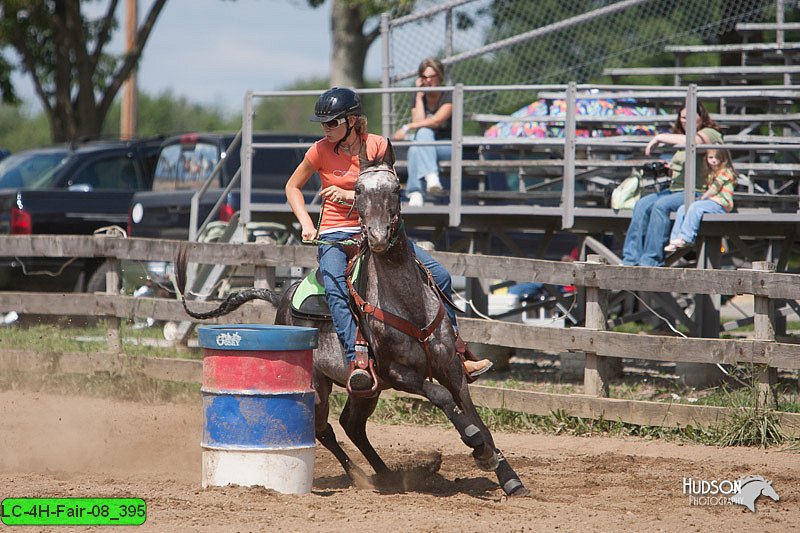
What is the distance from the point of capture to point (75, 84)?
91.0 ft

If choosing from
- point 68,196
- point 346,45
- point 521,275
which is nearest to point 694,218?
point 521,275

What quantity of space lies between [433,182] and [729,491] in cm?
569

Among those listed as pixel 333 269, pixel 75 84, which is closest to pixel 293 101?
pixel 75 84

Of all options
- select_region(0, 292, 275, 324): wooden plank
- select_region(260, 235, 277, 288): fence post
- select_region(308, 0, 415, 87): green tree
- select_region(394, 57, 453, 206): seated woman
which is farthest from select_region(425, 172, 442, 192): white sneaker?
select_region(308, 0, 415, 87): green tree

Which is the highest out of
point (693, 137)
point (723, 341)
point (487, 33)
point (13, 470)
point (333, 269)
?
point (487, 33)

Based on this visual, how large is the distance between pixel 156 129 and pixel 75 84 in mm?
57793

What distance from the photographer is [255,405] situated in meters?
6.74

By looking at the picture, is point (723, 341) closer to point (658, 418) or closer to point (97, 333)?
point (658, 418)

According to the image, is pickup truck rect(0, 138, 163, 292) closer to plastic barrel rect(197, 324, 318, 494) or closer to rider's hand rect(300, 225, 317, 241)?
rider's hand rect(300, 225, 317, 241)

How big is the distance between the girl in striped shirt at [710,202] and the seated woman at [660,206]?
11cm

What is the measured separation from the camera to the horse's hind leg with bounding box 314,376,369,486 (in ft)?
25.7

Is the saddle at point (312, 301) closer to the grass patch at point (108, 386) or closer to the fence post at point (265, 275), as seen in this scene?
the fence post at point (265, 275)

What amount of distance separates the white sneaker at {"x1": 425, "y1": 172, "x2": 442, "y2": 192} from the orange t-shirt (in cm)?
432

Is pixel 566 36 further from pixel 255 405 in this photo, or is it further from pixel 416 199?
pixel 255 405
